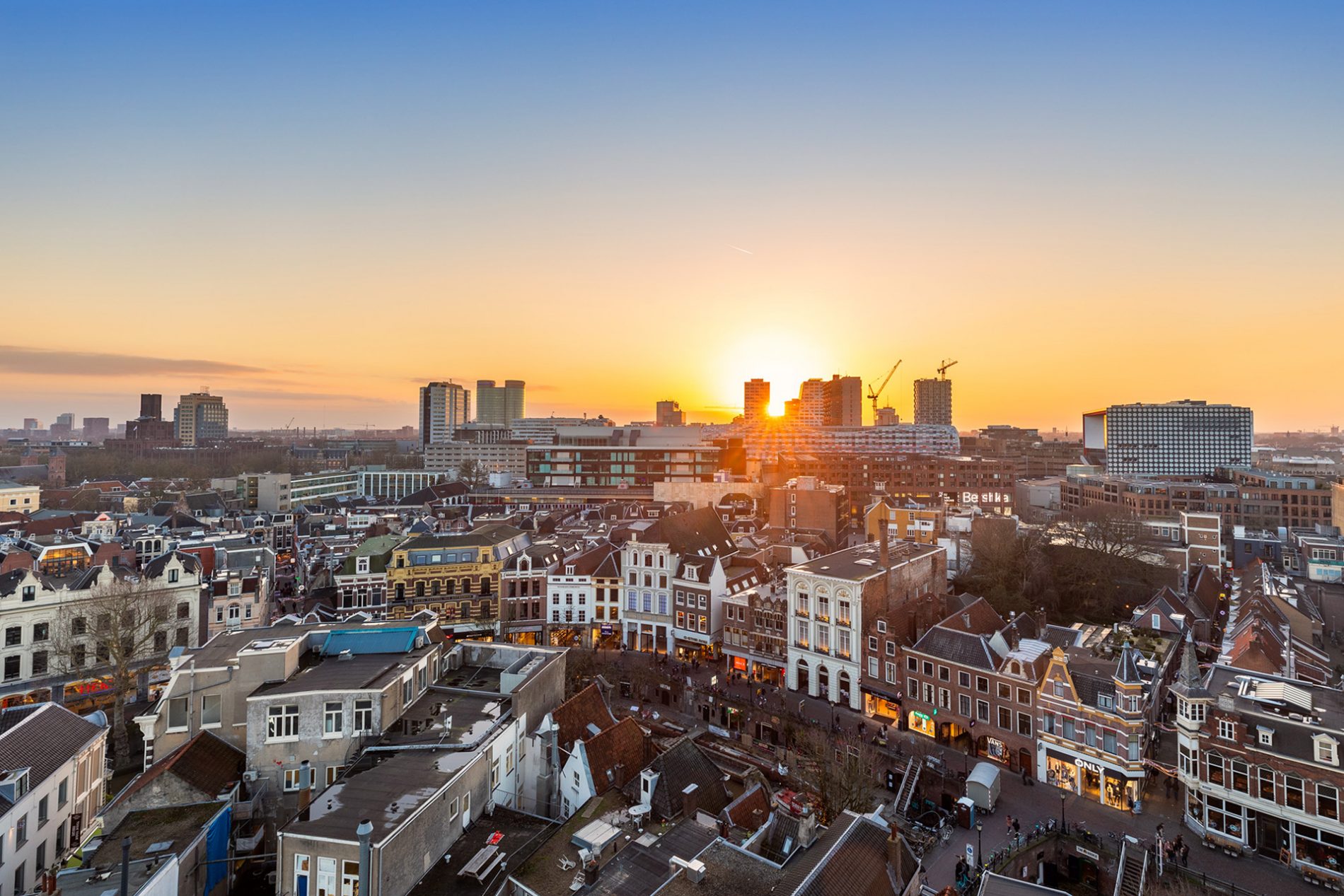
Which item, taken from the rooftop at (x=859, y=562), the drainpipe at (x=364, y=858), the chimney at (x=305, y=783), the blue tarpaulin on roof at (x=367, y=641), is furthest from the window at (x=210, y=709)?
the rooftop at (x=859, y=562)

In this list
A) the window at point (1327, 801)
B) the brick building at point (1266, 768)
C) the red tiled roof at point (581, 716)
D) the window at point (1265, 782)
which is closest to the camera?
the window at point (1327, 801)

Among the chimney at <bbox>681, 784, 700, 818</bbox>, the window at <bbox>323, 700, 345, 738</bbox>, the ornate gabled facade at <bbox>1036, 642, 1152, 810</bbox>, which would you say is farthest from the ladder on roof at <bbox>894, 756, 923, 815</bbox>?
the window at <bbox>323, 700, 345, 738</bbox>

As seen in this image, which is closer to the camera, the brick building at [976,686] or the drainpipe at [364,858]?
the drainpipe at [364,858]

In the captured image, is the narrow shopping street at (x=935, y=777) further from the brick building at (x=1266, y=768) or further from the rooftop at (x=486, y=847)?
the rooftop at (x=486, y=847)

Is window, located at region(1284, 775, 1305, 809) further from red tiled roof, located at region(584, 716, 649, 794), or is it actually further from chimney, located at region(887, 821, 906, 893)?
red tiled roof, located at region(584, 716, 649, 794)

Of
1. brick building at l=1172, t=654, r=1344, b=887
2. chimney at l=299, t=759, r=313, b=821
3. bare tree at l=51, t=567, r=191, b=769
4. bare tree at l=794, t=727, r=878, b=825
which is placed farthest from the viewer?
bare tree at l=51, t=567, r=191, b=769

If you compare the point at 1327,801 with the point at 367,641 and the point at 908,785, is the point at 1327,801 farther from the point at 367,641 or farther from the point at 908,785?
the point at 367,641
